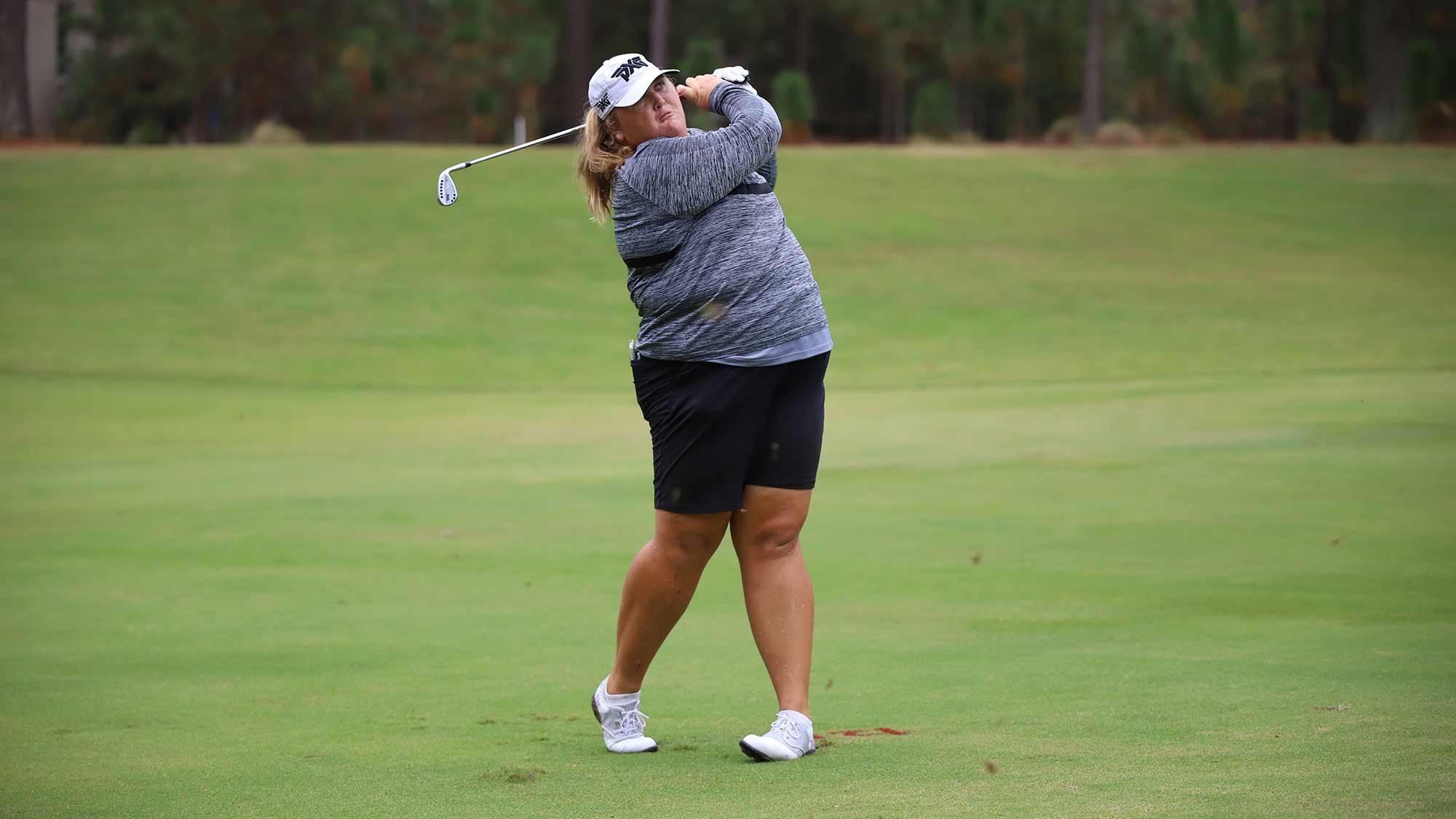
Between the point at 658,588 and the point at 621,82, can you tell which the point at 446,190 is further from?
the point at 658,588

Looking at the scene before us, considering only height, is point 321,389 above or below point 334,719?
below

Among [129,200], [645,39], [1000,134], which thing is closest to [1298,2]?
[1000,134]

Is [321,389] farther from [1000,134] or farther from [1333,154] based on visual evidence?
[1000,134]

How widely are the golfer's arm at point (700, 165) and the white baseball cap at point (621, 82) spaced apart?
0.17m

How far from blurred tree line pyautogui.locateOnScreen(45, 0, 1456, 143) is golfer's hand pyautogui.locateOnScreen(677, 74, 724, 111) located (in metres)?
31.5

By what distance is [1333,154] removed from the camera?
31.9 metres

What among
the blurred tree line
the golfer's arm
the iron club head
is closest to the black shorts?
the golfer's arm

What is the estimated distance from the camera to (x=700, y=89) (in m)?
4.32

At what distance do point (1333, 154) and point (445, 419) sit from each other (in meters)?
22.3

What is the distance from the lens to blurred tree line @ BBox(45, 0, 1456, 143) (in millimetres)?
37875

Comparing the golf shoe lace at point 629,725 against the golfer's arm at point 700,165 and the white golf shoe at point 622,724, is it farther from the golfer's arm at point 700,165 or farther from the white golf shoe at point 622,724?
the golfer's arm at point 700,165

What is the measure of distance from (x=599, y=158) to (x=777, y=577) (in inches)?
43.5

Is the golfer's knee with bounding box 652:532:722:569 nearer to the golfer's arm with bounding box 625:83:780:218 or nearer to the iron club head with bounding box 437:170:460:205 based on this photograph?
the golfer's arm with bounding box 625:83:780:218

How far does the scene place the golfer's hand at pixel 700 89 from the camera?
14.2 feet
